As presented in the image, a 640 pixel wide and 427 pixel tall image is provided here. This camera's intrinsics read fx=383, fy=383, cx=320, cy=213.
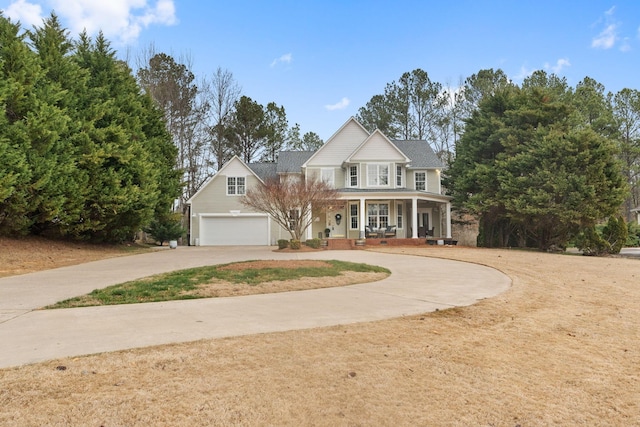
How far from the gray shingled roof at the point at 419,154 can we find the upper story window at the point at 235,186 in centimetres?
1238

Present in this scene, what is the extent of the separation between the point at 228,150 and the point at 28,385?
115 ft

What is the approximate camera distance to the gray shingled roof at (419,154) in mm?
27734

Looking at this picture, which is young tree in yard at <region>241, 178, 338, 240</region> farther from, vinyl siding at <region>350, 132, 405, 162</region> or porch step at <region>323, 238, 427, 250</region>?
vinyl siding at <region>350, 132, 405, 162</region>

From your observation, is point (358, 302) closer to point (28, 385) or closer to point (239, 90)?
point (28, 385)

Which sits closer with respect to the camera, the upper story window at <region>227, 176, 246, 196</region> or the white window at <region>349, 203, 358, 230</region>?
the white window at <region>349, 203, 358, 230</region>

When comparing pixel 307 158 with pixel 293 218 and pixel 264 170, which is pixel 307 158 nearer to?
pixel 264 170

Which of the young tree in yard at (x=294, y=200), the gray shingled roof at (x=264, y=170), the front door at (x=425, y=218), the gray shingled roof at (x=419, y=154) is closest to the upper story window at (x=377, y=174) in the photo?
the gray shingled roof at (x=419, y=154)

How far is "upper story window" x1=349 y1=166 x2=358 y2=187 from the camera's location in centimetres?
2660

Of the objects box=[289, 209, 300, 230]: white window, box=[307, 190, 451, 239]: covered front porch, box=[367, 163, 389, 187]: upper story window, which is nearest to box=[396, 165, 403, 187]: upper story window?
box=[367, 163, 389, 187]: upper story window

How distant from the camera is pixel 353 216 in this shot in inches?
1061

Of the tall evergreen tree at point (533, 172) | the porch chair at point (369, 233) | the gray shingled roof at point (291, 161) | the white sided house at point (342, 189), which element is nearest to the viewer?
the tall evergreen tree at point (533, 172)

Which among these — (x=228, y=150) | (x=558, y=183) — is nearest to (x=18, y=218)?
(x=228, y=150)

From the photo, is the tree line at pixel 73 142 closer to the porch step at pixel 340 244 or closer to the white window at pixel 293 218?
the white window at pixel 293 218

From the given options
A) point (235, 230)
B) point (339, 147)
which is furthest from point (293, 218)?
point (339, 147)
